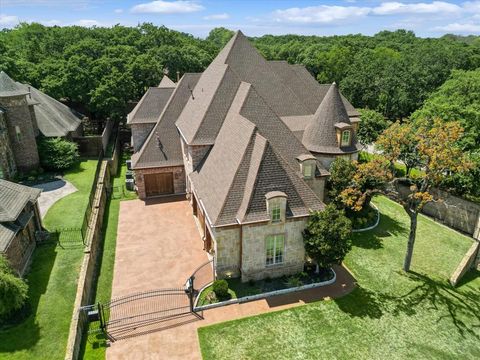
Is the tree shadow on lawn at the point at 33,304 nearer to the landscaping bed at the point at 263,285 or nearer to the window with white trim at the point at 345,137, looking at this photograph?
the landscaping bed at the point at 263,285

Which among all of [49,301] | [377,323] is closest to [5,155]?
[49,301]

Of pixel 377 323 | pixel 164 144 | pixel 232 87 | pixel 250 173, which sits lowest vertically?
pixel 377 323

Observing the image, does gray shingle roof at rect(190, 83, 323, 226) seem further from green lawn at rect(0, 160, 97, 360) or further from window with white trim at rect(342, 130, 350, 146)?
green lawn at rect(0, 160, 97, 360)

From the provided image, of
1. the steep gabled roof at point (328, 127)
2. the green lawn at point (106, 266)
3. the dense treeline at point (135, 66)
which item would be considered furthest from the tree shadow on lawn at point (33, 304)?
the dense treeline at point (135, 66)

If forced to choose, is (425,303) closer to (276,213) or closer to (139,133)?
(276,213)

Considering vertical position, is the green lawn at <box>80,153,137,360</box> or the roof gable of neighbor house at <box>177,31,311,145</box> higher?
the roof gable of neighbor house at <box>177,31,311,145</box>

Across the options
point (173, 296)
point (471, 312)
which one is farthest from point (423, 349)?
point (173, 296)

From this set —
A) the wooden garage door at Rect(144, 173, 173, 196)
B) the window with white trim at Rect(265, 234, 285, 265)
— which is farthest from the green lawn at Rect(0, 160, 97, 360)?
the window with white trim at Rect(265, 234, 285, 265)
